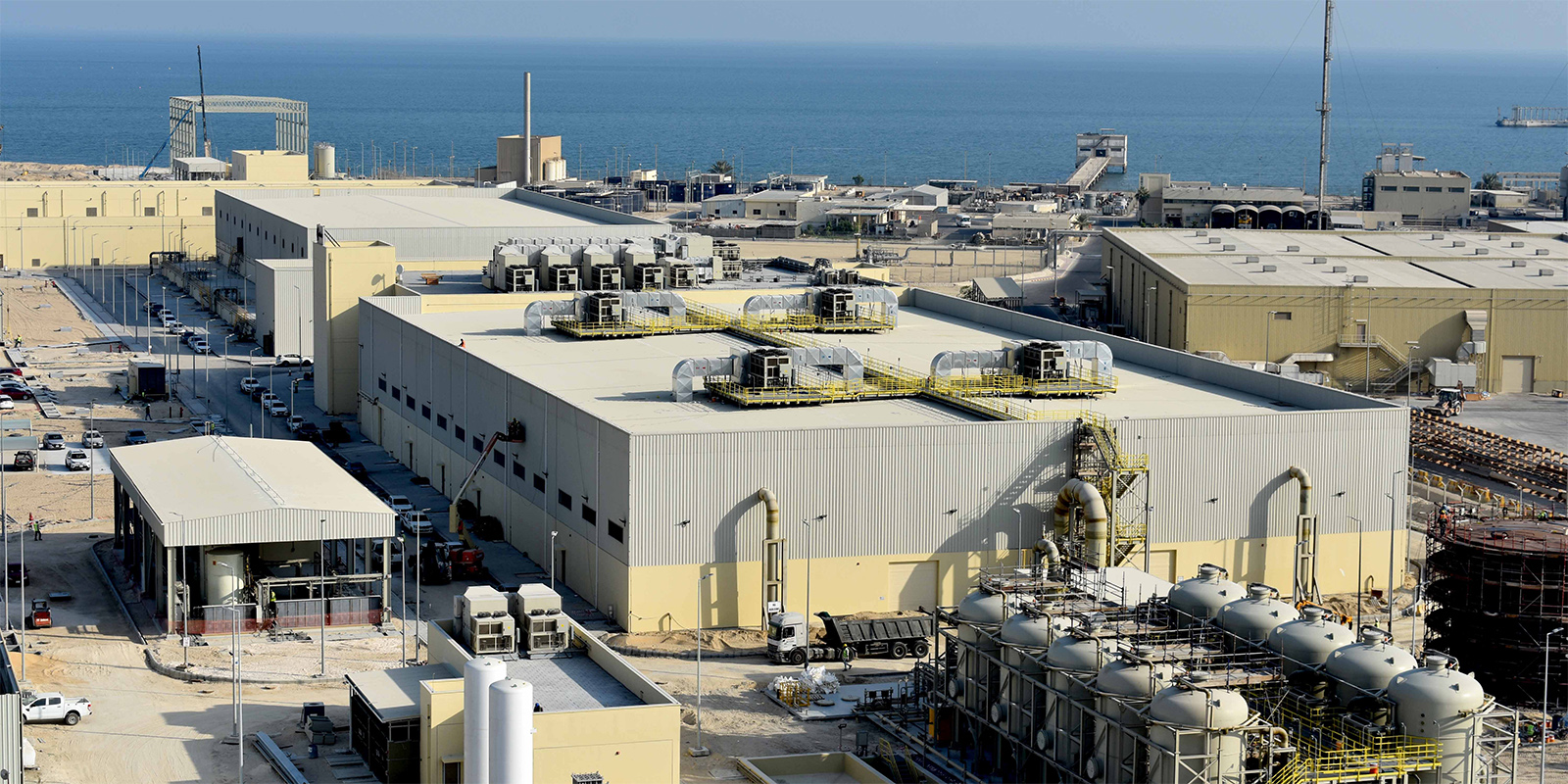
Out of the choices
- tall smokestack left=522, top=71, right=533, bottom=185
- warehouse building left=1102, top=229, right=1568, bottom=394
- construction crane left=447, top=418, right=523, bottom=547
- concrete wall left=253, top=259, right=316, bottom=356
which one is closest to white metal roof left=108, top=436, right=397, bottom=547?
construction crane left=447, top=418, right=523, bottom=547

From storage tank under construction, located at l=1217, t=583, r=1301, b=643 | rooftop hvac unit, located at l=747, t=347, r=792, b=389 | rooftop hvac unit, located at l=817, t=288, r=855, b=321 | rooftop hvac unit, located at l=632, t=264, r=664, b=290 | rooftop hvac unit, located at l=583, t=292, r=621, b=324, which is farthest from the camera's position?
rooftop hvac unit, located at l=632, t=264, r=664, b=290

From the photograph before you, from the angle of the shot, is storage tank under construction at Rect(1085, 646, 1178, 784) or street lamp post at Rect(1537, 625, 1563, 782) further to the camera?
street lamp post at Rect(1537, 625, 1563, 782)

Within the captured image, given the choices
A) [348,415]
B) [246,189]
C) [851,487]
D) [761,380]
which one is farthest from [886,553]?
[246,189]

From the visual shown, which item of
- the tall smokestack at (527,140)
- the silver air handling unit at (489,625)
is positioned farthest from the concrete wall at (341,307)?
the tall smokestack at (527,140)

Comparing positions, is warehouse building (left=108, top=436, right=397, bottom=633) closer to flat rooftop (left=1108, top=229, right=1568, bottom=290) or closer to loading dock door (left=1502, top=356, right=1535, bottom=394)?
flat rooftop (left=1108, top=229, right=1568, bottom=290)

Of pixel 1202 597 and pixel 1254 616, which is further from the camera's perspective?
pixel 1202 597

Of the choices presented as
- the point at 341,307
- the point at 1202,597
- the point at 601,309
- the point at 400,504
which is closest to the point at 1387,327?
the point at 601,309

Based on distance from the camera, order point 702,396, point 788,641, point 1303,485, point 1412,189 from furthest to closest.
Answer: point 1412,189
point 702,396
point 1303,485
point 788,641

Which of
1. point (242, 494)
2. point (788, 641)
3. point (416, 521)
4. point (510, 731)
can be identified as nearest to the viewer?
point (510, 731)

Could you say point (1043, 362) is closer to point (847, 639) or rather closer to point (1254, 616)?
point (847, 639)
